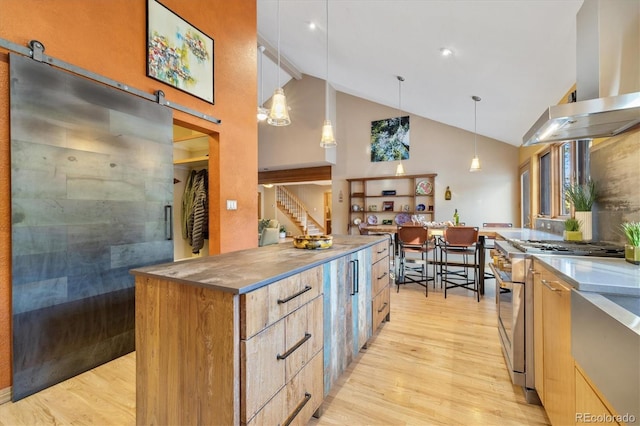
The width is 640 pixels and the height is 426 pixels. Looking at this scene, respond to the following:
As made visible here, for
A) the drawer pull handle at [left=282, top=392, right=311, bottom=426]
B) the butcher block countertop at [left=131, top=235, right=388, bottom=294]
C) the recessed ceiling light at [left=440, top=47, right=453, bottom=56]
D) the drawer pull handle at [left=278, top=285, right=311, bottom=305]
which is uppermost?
the recessed ceiling light at [left=440, top=47, right=453, bottom=56]

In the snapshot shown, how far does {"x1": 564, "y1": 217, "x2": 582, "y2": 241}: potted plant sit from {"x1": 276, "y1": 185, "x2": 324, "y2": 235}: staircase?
8.84m

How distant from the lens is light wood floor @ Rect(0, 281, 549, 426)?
1.51m

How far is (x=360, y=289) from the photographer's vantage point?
2.08 meters

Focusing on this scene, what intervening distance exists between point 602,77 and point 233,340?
103 inches

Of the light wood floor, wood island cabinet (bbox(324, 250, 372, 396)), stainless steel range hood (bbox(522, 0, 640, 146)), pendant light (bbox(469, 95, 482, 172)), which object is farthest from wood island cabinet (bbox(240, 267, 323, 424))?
pendant light (bbox(469, 95, 482, 172))

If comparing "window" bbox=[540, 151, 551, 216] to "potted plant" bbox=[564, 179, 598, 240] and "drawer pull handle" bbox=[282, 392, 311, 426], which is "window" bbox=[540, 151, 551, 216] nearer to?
"potted plant" bbox=[564, 179, 598, 240]

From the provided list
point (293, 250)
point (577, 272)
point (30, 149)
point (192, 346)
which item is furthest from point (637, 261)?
point (30, 149)

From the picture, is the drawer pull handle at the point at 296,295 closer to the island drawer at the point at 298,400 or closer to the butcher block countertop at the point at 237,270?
the butcher block countertop at the point at 237,270

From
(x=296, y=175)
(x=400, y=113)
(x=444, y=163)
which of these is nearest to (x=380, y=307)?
(x=444, y=163)

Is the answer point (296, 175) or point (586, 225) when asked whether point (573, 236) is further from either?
point (296, 175)

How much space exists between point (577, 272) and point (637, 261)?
0.45 metres

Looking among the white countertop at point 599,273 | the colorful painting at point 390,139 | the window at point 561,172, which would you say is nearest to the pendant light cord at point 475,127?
the window at point 561,172

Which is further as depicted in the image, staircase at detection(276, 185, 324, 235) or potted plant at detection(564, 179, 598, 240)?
staircase at detection(276, 185, 324, 235)

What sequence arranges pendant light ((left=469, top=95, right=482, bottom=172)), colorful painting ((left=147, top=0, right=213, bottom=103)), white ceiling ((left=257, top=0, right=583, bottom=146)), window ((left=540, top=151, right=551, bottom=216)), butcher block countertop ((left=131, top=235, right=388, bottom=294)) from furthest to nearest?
pendant light ((left=469, top=95, right=482, bottom=172)) < window ((left=540, top=151, right=551, bottom=216)) < colorful painting ((left=147, top=0, right=213, bottom=103)) < white ceiling ((left=257, top=0, right=583, bottom=146)) < butcher block countertop ((left=131, top=235, right=388, bottom=294))
